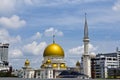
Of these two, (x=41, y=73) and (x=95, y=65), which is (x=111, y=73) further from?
(x=41, y=73)

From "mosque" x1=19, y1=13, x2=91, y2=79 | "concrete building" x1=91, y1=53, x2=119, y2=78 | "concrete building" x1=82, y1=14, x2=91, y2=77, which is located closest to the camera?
"mosque" x1=19, y1=13, x2=91, y2=79

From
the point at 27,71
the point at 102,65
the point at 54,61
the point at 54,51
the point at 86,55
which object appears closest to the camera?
the point at 54,51

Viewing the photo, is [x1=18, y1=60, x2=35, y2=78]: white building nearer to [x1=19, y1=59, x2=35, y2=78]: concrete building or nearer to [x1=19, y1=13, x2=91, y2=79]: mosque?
[x1=19, y1=59, x2=35, y2=78]: concrete building

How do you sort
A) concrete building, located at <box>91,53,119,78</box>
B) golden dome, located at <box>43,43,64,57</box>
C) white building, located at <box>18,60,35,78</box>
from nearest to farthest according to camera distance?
golden dome, located at <box>43,43,64,57</box>, white building, located at <box>18,60,35,78</box>, concrete building, located at <box>91,53,119,78</box>

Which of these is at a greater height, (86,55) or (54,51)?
(54,51)

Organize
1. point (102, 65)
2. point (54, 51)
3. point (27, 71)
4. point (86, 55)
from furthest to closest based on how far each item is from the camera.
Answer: point (102, 65), point (27, 71), point (86, 55), point (54, 51)

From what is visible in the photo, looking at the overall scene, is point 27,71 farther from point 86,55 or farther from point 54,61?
point 86,55

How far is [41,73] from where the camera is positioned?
320 feet

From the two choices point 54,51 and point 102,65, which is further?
point 102,65

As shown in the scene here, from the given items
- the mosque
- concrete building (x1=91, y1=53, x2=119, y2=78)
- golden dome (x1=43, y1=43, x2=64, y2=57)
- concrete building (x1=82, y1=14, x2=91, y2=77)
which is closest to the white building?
the mosque

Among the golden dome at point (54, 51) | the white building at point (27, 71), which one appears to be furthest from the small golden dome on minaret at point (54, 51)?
the white building at point (27, 71)

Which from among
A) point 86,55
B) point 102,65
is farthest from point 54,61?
point 102,65

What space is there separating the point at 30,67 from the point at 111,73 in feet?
111

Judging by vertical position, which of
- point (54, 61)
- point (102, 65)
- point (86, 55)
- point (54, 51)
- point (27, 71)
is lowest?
point (27, 71)
